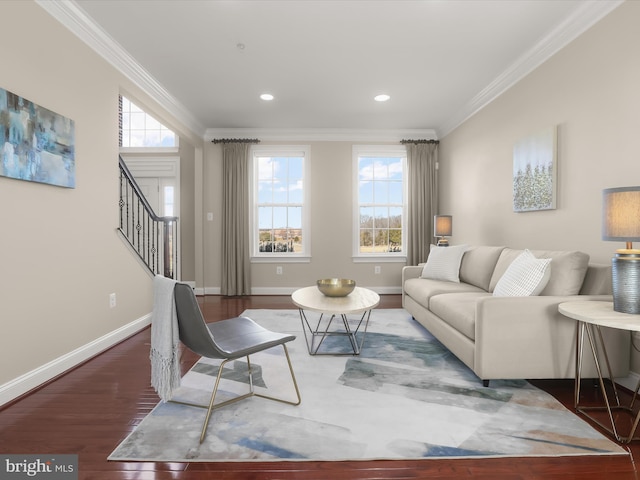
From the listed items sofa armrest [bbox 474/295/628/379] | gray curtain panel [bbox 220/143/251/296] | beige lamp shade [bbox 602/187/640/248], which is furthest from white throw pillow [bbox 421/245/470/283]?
gray curtain panel [bbox 220/143/251/296]

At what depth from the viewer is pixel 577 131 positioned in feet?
8.86

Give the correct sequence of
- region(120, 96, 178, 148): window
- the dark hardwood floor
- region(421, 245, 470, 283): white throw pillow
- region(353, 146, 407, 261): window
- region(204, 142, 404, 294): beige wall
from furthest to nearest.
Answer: region(120, 96, 178, 148): window
region(353, 146, 407, 261): window
region(204, 142, 404, 294): beige wall
region(421, 245, 470, 283): white throw pillow
the dark hardwood floor

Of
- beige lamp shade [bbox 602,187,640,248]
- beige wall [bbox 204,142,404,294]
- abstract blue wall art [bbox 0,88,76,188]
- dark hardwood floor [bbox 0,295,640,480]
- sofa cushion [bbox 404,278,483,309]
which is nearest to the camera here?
dark hardwood floor [bbox 0,295,640,480]

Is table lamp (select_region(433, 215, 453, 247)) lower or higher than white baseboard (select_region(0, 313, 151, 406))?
higher

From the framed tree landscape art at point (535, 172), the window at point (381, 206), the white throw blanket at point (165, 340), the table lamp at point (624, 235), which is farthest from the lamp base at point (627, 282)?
the window at point (381, 206)

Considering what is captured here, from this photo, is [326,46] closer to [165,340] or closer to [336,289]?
[336,289]

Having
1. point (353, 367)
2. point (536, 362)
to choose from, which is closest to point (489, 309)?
point (536, 362)

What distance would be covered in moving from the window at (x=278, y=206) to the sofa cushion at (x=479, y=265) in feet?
8.78

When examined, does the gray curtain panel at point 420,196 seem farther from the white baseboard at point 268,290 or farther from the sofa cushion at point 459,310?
the sofa cushion at point 459,310

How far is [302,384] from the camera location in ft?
7.45

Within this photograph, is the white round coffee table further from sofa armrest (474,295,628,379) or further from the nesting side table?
the nesting side table

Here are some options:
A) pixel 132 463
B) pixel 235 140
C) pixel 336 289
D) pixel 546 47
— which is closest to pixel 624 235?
pixel 336 289

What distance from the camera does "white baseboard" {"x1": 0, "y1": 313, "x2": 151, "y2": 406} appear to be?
80.7 inches

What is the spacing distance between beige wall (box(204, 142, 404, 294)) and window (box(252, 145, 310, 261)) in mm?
224
